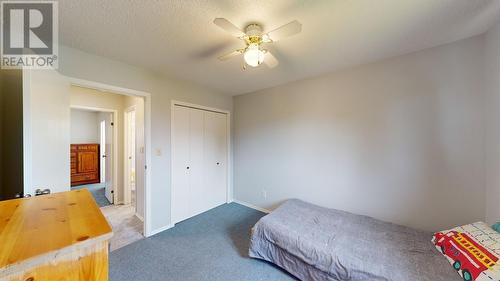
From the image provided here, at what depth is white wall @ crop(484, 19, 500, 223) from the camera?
1.49m

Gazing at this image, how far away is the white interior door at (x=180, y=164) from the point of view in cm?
284

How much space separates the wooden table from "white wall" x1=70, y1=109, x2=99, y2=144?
19.5ft

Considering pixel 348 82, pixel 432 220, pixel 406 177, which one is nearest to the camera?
pixel 432 220

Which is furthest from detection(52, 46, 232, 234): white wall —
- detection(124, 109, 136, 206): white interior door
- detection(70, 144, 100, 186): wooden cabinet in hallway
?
detection(70, 144, 100, 186): wooden cabinet in hallway

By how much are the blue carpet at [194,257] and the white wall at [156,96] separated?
36 centimetres

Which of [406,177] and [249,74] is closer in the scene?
[406,177]

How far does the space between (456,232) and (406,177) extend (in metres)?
0.67

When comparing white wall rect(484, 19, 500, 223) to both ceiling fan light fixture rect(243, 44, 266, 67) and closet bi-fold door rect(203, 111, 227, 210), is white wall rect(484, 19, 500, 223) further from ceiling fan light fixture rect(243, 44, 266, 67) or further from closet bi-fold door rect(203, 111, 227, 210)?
closet bi-fold door rect(203, 111, 227, 210)

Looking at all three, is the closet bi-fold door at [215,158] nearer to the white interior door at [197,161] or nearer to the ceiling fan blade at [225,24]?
the white interior door at [197,161]

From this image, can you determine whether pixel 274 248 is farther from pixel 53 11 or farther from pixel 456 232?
pixel 53 11

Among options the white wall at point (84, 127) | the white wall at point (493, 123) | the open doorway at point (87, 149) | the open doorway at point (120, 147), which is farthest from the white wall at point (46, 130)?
the white wall at point (84, 127)

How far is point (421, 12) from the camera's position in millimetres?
1389

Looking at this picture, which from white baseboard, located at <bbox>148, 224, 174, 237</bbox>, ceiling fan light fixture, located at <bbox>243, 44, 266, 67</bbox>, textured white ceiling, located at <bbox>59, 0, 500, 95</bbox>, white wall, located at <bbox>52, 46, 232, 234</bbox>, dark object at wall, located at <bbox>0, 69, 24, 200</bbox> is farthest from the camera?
white baseboard, located at <bbox>148, 224, 174, 237</bbox>

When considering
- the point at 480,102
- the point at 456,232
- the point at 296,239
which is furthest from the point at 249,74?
the point at 456,232
